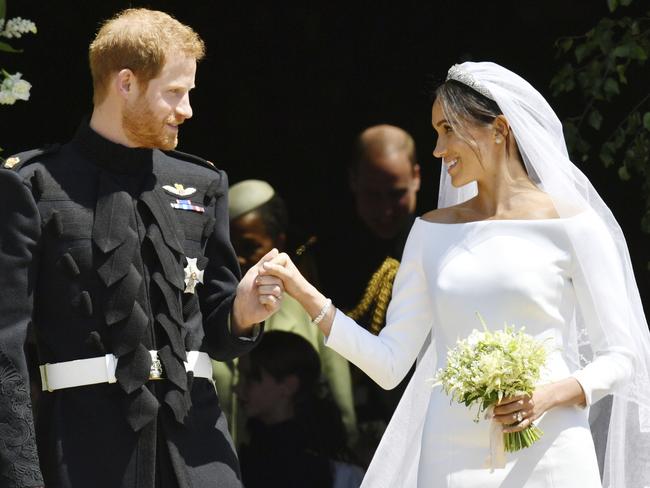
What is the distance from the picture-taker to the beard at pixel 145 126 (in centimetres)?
392

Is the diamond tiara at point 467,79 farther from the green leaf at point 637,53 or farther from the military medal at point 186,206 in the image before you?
the green leaf at point 637,53

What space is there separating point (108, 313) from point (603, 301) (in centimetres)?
129

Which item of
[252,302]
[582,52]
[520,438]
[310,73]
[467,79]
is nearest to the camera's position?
[520,438]

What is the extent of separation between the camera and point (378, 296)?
625cm

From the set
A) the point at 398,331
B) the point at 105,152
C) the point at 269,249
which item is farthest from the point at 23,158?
the point at 269,249

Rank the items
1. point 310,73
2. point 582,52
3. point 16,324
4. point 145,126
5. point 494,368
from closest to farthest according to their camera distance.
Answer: point 16,324 → point 494,368 → point 145,126 → point 582,52 → point 310,73

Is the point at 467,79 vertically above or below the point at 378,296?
above

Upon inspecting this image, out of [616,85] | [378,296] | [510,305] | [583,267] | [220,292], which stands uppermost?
[616,85]

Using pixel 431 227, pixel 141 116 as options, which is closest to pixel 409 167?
pixel 431 227

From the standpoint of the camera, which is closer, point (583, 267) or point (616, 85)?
point (583, 267)

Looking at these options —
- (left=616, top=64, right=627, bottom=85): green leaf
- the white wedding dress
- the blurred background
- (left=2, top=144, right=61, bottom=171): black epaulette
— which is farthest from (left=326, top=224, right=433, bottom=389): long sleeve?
the blurred background

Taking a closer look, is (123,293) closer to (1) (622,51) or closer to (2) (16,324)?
(2) (16,324)

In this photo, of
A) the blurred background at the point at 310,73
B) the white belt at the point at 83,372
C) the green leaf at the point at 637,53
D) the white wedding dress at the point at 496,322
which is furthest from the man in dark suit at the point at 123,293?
the blurred background at the point at 310,73

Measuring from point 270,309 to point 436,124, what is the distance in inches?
27.3
